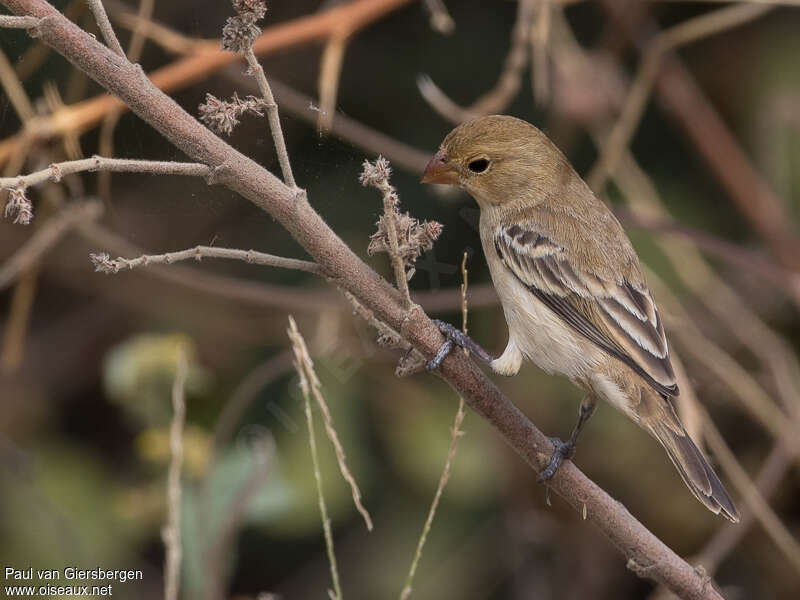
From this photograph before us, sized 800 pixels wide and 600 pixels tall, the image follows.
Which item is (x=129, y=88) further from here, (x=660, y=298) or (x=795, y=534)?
(x=795, y=534)

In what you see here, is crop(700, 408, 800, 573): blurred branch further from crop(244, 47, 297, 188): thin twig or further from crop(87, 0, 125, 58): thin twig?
crop(87, 0, 125, 58): thin twig

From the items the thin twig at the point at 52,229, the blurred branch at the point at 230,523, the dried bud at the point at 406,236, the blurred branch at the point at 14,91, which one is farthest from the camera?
the thin twig at the point at 52,229

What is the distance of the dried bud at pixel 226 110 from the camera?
1.68 metres

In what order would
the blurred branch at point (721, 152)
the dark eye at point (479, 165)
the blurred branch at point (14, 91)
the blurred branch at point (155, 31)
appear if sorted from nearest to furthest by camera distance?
1. the dark eye at point (479, 165)
2. the blurred branch at point (14, 91)
3. the blurred branch at point (155, 31)
4. the blurred branch at point (721, 152)

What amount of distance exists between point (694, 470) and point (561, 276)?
0.68m

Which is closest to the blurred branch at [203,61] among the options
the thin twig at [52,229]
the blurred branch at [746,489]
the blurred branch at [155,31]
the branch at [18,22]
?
the blurred branch at [155,31]

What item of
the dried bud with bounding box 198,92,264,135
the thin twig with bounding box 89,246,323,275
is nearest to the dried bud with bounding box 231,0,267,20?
the dried bud with bounding box 198,92,264,135

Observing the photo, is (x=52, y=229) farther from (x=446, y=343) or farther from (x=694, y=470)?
(x=694, y=470)

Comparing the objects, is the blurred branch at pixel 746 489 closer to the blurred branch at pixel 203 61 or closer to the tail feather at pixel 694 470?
the tail feather at pixel 694 470

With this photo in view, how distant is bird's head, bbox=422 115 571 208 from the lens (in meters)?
2.62

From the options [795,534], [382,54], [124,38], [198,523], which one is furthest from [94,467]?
[795,534]

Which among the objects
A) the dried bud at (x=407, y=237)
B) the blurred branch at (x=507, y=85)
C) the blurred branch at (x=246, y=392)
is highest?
the blurred branch at (x=507, y=85)

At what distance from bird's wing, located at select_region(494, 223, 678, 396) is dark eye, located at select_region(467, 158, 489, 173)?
0.76 feet

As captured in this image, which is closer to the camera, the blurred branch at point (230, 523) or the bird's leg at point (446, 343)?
the bird's leg at point (446, 343)
